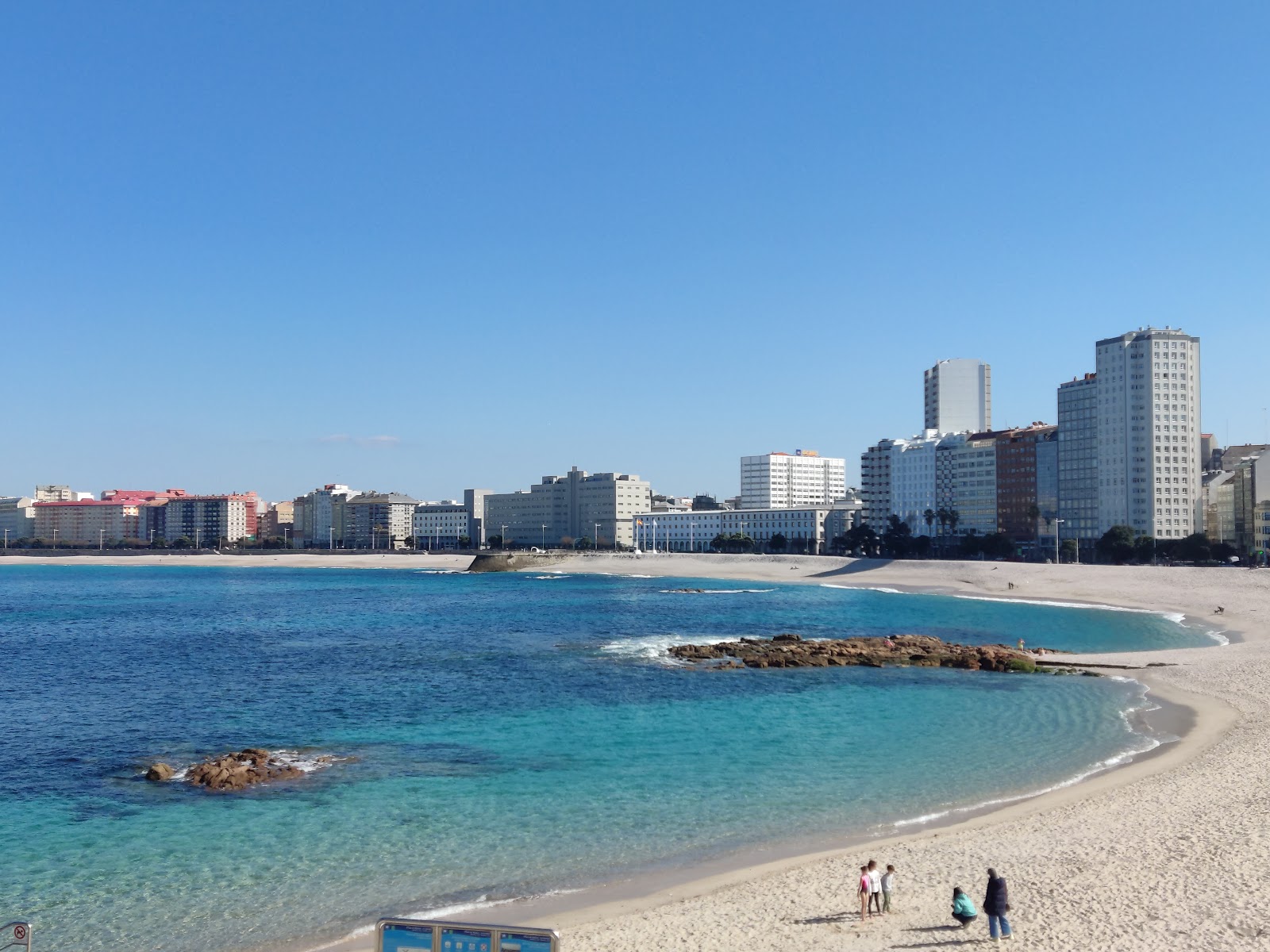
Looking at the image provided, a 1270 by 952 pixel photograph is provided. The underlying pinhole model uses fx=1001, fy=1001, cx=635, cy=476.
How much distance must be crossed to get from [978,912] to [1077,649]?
4284cm

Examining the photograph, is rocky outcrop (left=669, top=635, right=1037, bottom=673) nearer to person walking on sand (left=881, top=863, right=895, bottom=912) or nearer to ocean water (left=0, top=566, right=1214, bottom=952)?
ocean water (left=0, top=566, right=1214, bottom=952)

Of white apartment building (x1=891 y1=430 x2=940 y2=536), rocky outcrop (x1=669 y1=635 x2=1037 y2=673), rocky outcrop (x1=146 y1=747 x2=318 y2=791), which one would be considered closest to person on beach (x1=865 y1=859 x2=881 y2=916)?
rocky outcrop (x1=146 y1=747 x2=318 y2=791)

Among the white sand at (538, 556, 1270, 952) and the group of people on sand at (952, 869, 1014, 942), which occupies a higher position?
the group of people on sand at (952, 869, 1014, 942)

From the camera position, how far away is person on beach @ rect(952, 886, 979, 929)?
15.5 meters

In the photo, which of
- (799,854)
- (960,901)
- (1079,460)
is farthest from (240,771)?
(1079,460)

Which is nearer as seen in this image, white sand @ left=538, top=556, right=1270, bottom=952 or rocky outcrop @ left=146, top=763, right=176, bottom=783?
white sand @ left=538, top=556, right=1270, bottom=952

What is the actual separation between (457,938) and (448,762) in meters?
21.9

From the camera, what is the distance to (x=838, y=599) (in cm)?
10075

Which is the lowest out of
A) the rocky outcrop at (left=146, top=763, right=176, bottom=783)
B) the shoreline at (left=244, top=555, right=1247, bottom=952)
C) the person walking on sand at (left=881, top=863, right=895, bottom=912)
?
the rocky outcrop at (left=146, top=763, right=176, bottom=783)

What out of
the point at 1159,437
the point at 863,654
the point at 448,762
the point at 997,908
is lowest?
the point at 863,654

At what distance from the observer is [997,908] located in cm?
1498

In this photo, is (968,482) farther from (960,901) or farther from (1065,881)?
(960,901)

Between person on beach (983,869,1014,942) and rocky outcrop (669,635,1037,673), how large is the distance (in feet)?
109

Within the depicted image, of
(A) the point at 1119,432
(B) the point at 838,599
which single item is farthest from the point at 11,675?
(A) the point at 1119,432
